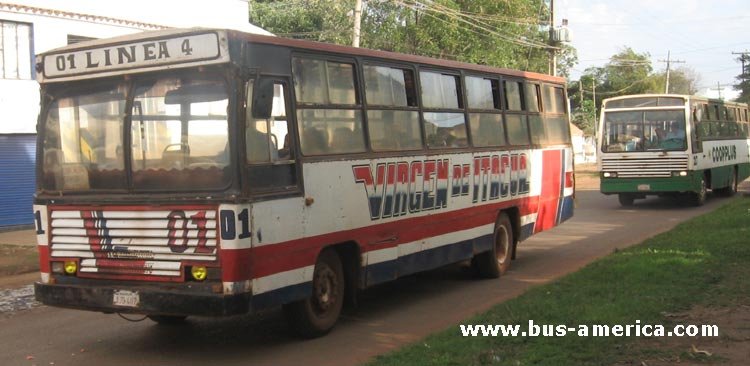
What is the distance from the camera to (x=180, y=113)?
725 cm

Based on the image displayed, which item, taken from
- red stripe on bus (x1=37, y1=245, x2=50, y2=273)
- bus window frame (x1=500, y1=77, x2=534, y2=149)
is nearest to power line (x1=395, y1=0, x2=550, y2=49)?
bus window frame (x1=500, y1=77, x2=534, y2=149)

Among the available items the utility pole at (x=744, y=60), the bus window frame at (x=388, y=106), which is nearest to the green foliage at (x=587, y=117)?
the utility pole at (x=744, y=60)

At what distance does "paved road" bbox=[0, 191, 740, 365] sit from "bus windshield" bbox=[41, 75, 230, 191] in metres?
1.57

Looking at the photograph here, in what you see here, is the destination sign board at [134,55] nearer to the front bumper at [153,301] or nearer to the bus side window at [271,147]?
the bus side window at [271,147]

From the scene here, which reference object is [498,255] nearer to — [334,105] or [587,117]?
[334,105]

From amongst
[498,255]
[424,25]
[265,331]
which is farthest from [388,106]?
[424,25]

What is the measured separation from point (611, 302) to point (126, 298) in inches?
182

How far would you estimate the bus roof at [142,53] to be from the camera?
705 centimetres

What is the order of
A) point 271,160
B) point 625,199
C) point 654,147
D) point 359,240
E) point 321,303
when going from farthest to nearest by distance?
point 625,199, point 654,147, point 359,240, point 321,303, point 271,160

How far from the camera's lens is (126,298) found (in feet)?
23.7

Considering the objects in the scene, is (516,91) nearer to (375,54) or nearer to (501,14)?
(375,54)

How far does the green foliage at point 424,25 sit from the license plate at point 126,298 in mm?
28783

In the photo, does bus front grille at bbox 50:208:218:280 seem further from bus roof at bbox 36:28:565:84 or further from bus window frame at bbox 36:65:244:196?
bus roof at bbox 36:28:565:84

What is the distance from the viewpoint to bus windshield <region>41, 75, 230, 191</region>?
282 inches
